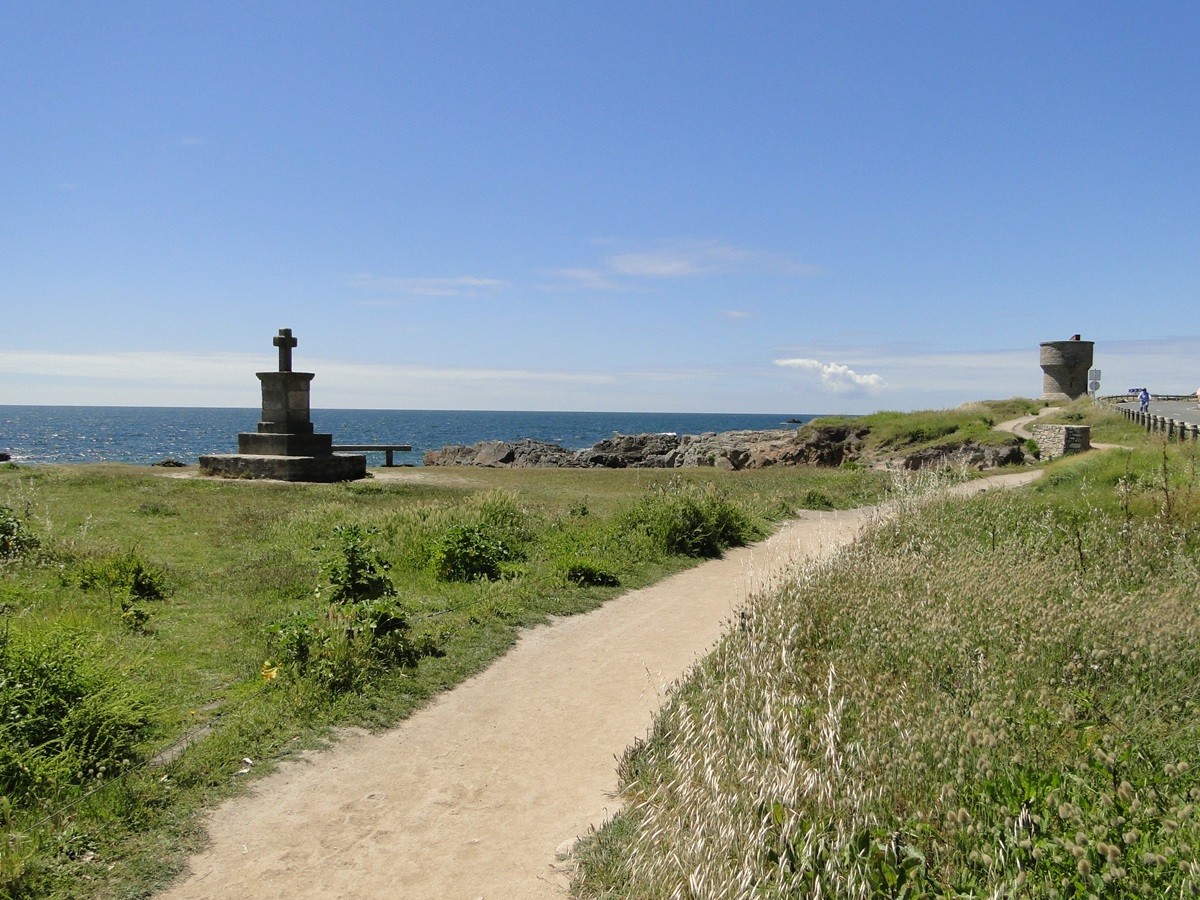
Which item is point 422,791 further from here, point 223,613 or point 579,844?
point 223,613

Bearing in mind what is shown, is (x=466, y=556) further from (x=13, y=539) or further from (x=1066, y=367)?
(x=1066, y=367)

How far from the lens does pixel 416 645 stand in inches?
307

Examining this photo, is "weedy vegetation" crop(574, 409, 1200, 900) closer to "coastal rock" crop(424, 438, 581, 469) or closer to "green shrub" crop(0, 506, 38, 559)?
"green shrub" crop(0, 506, 38, 559)

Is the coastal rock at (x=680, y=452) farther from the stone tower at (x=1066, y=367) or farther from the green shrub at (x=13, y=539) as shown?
the green shrub at (x=13, y=539)

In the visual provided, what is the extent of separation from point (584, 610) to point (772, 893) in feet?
20.6

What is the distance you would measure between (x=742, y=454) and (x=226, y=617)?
22.8 metres

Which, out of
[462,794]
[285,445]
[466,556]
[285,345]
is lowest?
[462,794]

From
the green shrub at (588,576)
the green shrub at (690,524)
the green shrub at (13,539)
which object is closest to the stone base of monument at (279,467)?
the green shrub at (13,539)

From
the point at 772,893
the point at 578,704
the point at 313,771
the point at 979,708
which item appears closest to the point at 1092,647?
the point at 979,708

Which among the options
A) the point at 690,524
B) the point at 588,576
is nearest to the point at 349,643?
the point at 588,576

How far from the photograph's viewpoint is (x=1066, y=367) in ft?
137

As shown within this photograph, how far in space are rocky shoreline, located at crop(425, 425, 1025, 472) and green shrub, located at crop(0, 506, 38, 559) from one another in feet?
62.6

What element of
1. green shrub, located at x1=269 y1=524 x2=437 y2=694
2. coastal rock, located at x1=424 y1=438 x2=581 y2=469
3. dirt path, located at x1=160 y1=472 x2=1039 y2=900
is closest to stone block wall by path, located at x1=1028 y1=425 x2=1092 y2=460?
coastal rock, located at x1=424 y1=438 x2=581 y2=469

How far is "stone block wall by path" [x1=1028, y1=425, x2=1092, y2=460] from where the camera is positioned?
23.0m
